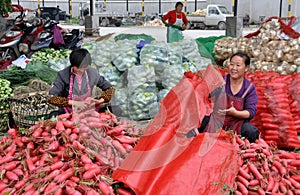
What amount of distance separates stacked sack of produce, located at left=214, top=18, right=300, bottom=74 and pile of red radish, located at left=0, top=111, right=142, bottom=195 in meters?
4.37

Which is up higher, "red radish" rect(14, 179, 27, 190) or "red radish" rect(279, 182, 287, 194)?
"red radish" rect(14, 179, 27, 190)

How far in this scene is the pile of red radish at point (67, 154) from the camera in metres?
2.31

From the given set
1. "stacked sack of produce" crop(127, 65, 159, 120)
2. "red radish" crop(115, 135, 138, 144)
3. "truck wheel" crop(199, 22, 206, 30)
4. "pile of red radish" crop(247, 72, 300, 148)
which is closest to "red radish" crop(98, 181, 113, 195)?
"red radish" crop(115, 135, 138, 144)

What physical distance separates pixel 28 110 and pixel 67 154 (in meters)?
1.93

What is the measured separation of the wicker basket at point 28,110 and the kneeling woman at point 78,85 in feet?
1.66

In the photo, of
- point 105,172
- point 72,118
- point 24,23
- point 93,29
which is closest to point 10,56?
point 24,23

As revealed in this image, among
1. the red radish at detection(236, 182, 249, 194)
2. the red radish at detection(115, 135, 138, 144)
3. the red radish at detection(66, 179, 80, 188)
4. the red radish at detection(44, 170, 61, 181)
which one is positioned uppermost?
the red radish at detection(115, 135, 138, 144)

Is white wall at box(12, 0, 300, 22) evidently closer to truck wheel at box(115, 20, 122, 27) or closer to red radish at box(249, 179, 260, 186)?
truck wheel at box(115, 20, 122, 27)

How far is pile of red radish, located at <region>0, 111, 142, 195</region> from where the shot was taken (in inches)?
91.1

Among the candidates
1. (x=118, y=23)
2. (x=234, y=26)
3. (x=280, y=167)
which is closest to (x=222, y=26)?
(x=118, y=23)

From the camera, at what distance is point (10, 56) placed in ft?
26.7

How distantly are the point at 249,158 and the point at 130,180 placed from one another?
97 centimetres

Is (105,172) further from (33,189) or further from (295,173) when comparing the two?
(295,173)

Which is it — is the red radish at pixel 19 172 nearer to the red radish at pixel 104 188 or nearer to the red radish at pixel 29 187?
the red radish at pixel 29 187
